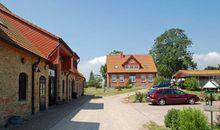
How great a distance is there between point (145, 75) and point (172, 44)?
1582 centimetres

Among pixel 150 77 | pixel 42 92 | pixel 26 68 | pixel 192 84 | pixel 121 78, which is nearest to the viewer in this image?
pixel 26 68

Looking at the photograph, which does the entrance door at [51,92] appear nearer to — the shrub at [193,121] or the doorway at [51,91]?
the doorway at [51,91]

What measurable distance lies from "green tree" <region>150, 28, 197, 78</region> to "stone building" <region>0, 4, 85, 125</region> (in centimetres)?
5286

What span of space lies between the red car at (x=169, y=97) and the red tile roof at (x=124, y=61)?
4121cm

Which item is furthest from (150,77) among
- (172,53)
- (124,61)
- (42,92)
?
(42,92)

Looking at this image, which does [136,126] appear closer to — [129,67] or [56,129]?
[56,129]

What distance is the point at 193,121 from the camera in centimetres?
1061

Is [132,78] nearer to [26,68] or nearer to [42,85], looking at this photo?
[42,85]

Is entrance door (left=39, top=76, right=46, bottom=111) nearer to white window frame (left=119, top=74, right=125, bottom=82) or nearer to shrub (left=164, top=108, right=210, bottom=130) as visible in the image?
shrub (left=164, top=108, right=210, bottom=130)

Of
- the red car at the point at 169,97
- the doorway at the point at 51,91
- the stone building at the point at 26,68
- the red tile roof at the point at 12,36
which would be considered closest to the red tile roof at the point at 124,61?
the red car at the point at 169,97

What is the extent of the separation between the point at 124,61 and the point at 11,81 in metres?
61.0

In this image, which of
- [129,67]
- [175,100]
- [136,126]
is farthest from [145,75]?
[136,126]

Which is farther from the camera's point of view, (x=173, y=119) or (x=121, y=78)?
(x=121, y=78)

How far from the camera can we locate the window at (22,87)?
17.4 m
